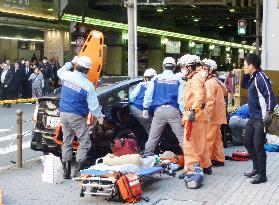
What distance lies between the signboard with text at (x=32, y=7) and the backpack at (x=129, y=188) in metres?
20.2

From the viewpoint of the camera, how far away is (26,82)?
2709cm

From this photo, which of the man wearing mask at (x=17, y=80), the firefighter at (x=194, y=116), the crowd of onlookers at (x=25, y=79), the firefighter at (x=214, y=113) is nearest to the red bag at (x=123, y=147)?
the firefighter at (x=194, y=116)

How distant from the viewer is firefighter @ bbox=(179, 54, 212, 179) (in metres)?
9.37

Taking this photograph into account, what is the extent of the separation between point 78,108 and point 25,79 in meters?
17.9

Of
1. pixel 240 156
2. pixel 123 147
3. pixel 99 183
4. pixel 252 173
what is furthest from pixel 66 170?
pixel 240 156

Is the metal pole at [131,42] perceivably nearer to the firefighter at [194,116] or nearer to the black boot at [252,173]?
the firefighter at [194,116]

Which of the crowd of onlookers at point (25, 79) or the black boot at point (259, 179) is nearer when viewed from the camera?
the black boot at point (259, 179)

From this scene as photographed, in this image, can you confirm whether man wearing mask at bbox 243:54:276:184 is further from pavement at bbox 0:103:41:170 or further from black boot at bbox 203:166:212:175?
pavement at bbox 0:103:41:170

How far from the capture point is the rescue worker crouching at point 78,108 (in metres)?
9.55

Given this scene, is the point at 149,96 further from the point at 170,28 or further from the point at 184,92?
the point at 170,28

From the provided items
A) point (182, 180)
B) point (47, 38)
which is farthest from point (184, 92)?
point (47, 38)

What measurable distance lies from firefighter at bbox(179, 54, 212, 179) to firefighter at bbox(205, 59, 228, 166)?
2.98ft

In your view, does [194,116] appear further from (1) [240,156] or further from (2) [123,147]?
(1) [240,156]

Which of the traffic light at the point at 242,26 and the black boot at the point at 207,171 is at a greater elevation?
the traffic light at the point at 242,26
